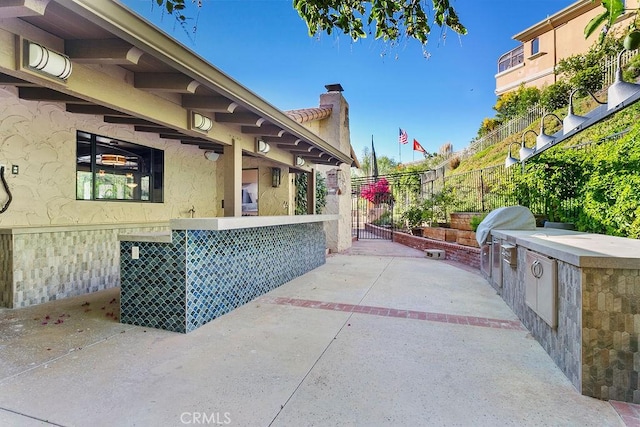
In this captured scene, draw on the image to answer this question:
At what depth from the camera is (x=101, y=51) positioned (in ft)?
9.64

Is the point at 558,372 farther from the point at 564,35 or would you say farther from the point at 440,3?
the point at 564,35

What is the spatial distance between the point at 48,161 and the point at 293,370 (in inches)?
201

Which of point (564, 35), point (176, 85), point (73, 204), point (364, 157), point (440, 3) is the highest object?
point (564, 35)

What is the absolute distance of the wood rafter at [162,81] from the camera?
365cm

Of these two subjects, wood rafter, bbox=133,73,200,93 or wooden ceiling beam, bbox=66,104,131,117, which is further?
wooden ceiling beam, bbox=66,104,131,117

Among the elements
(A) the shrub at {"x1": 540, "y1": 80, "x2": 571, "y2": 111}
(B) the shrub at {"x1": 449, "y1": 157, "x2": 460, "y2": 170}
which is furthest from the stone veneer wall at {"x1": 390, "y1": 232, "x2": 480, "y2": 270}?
(A) the shrub at {"x1": 540, "y1": 80, "x2": 571, "y2": 111}

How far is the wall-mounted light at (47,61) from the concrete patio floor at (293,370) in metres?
2.64

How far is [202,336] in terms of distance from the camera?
379 centimetres

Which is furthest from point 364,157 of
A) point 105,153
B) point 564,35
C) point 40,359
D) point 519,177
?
point 40,359

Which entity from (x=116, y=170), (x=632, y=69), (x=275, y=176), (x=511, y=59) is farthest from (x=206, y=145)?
(x=511, y=59)

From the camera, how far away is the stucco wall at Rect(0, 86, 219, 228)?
184 inches

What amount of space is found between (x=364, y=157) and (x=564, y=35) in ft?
83.4

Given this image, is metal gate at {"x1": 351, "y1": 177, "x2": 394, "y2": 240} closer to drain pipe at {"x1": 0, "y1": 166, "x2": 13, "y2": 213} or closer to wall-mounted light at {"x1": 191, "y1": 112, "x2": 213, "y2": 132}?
wall-mounted light at {"x1": 191, "y1": 112, "x2": 213, "y2": 132}

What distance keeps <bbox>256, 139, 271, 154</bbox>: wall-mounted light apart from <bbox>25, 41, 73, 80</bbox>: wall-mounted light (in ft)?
11.9
